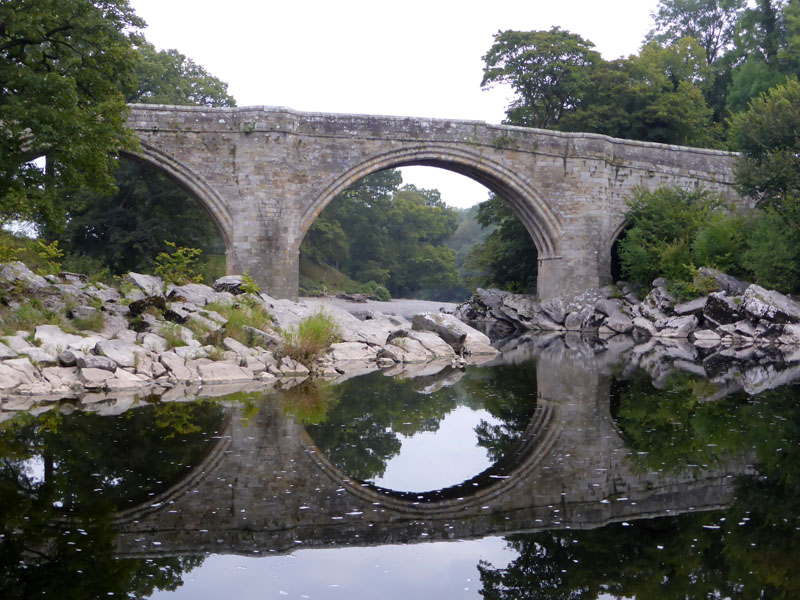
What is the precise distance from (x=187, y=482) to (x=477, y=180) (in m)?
18.7

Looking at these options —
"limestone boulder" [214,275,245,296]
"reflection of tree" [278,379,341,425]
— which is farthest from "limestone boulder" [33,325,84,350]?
"limestone boulder" [214,275,245,296]

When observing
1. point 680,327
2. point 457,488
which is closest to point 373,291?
point 680,327

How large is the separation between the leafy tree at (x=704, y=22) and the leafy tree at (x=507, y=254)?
16.6 metres

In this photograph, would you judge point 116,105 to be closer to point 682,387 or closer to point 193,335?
point 193,335

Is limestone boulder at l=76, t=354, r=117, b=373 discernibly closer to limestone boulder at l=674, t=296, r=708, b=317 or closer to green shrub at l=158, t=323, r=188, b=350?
green shrub at l=158, t=323, r=188, b=350

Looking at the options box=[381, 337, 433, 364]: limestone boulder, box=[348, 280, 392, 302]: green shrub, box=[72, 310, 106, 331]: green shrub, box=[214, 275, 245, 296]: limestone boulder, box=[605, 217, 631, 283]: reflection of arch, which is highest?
box=[605, 217, 631, 283]: reflection of arch

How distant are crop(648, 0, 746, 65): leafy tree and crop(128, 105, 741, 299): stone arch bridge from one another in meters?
17.2

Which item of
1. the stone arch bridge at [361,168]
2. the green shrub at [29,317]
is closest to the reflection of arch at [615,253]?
the stone arch bridge at [361,168]

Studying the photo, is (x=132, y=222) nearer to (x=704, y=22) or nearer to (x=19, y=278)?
(x=19, y=278)

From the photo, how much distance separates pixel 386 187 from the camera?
171 ft

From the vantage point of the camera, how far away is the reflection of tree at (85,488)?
343 cm

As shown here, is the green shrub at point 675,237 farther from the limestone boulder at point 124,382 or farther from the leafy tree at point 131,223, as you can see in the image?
the limestone boulder at point 124,382

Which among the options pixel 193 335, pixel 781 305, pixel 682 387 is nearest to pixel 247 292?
pixel 193 335

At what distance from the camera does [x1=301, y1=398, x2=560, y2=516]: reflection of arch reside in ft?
15.5
